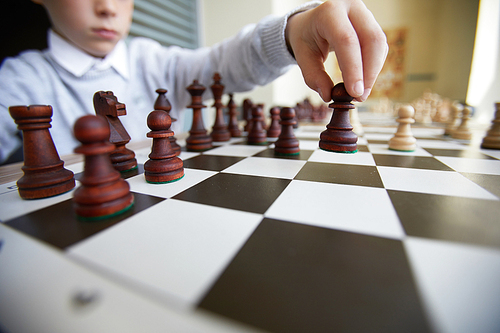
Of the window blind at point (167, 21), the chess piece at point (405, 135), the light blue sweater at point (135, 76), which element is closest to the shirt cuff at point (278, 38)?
the light blue sweater at point (135, 76)

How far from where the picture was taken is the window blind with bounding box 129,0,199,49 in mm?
2979

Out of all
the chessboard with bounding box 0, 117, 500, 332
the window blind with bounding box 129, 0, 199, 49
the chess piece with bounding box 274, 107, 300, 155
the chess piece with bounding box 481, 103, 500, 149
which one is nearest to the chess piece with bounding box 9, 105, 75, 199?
the chessboard with bounding box 0, 117, 500, 332

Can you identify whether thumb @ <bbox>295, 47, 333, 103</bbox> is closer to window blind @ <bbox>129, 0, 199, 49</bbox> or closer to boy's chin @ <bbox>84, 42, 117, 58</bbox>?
boy's chin @ <bbox>84, 42, 117, 58</bbox>

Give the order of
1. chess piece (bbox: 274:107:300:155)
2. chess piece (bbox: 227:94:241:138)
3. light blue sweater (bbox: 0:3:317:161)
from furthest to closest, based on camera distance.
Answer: chess piece (bbox: 227:94:241:138) < light blue sweater (bbox: 0:3:317:161) < chess piece (bbox: 274:107:300:155)

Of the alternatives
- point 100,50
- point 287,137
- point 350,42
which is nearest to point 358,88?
point 350,42

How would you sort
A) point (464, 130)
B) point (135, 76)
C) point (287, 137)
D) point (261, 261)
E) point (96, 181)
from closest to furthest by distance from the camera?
point (261, 261)
point (96, 181)
point (287, 137)
point (464, 130)
point (135, 76)

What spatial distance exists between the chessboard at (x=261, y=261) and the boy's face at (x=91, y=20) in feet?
3.68

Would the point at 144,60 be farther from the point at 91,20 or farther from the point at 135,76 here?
the point at 91,20

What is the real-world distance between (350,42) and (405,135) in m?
0.70

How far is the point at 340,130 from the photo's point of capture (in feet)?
2.80

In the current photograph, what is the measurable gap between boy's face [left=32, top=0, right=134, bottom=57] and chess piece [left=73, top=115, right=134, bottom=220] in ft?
3.94

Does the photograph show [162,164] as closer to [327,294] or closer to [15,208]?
[15,208]

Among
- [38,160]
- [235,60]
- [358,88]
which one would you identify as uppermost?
[235,60]

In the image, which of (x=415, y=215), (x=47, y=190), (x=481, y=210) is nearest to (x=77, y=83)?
(x=47, y=190)
